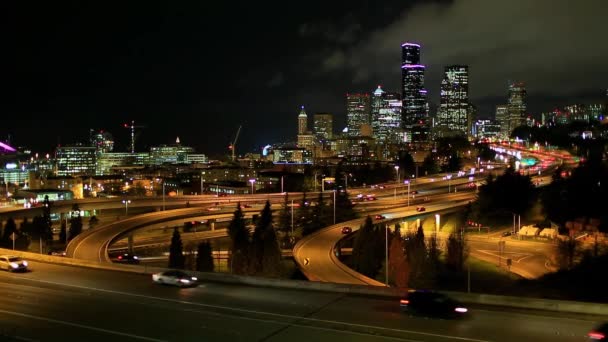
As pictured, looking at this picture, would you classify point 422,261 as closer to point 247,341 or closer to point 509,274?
point 509,274

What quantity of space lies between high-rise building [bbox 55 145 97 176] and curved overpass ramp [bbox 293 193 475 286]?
15227 cm

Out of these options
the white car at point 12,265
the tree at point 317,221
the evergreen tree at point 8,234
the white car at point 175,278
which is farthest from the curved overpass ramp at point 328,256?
the evergreen tree at point 8,234

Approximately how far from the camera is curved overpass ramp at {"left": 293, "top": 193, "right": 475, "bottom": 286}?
2825 centimetres

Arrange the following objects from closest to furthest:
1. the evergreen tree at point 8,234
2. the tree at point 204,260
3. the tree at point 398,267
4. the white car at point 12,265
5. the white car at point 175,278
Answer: the white car at point 175,278 < the white car at point 12,265 < the tree at point 398,267 < the tree at point 204,260 < the evergreen tree at point 8,234

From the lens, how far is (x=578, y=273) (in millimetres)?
30812

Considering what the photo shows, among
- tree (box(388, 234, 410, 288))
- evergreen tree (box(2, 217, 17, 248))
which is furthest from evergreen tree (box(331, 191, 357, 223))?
evergreen tree (box(2, 217, 17, 248))

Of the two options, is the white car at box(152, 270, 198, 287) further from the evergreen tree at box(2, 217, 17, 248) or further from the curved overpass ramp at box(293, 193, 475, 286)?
the evergreen tree at box(2, 217, 17, 248)

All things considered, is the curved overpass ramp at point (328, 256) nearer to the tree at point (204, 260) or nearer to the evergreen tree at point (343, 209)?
the evergreen tree at point (343, 209)

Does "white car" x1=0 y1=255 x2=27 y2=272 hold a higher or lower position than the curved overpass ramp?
higher

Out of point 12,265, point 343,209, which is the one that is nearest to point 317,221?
point 343,209

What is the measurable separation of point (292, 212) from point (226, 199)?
50.3ft

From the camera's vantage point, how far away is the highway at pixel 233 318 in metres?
12.8

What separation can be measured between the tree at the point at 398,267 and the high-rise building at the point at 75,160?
16580 cm

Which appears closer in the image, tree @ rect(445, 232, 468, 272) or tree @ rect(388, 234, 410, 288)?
tree @ rect(388, 234, 410, 288)
